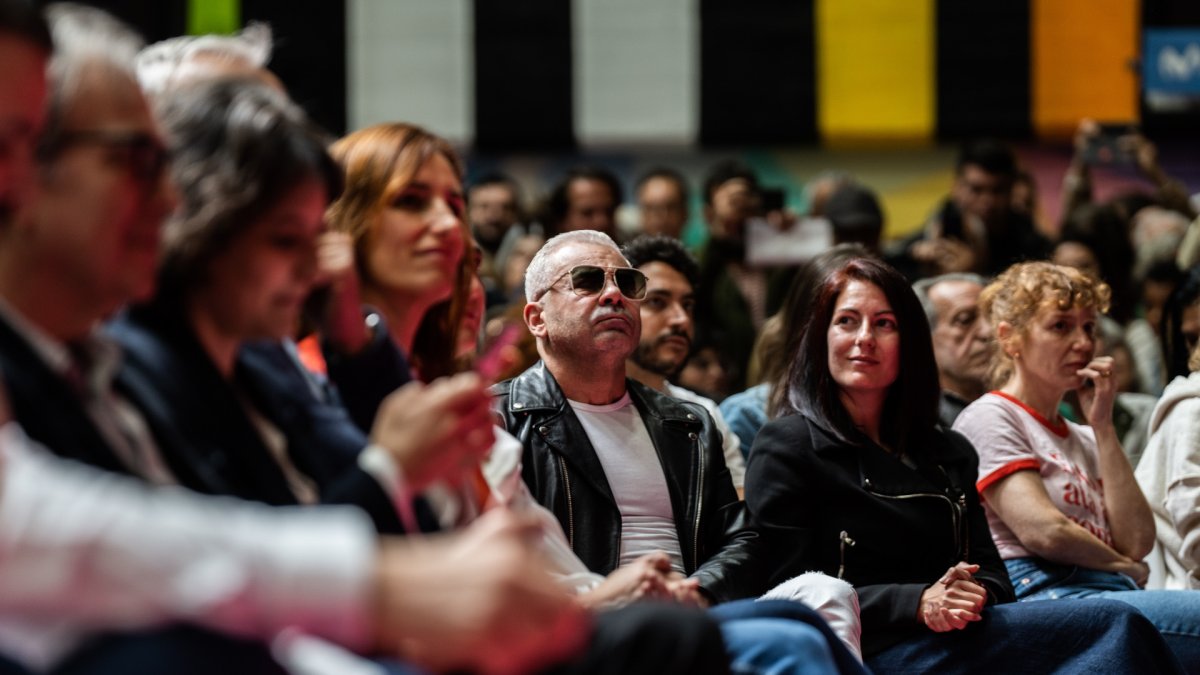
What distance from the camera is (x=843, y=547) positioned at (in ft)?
11.1

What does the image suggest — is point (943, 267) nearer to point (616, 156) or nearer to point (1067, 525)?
point (1067, 525)

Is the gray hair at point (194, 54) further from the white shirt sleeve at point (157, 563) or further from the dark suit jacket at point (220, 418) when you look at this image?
the white shirt sleeve at point (157, 563)

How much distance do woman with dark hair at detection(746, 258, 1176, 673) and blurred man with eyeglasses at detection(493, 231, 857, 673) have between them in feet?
0.51

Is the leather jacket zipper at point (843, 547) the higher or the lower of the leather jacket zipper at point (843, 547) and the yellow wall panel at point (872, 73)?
the lower

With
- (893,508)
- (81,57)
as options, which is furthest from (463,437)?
(893,508)

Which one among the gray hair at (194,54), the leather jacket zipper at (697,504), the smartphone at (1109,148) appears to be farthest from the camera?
the smartphone at (1109,148)

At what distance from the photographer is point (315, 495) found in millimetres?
1999

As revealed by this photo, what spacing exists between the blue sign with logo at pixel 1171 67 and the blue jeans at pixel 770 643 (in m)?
5.79

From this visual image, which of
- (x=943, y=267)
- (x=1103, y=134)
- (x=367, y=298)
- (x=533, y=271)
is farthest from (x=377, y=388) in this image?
(x=1103, y=134)

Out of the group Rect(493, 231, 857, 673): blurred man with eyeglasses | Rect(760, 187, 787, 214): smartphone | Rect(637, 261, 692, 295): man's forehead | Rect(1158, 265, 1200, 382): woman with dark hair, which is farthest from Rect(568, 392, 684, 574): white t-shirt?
Rect(760, 187, 787, 214): smartphone

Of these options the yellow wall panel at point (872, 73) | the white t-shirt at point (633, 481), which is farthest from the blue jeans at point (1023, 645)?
the yellow wall panel at point (872, 73)

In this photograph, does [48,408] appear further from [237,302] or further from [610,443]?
[610,443]

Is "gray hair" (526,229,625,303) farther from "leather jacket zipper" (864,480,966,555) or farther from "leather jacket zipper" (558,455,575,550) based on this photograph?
"leather jacket zipper" (864,480,966,555)

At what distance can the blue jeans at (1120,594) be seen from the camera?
3541 millimetres
